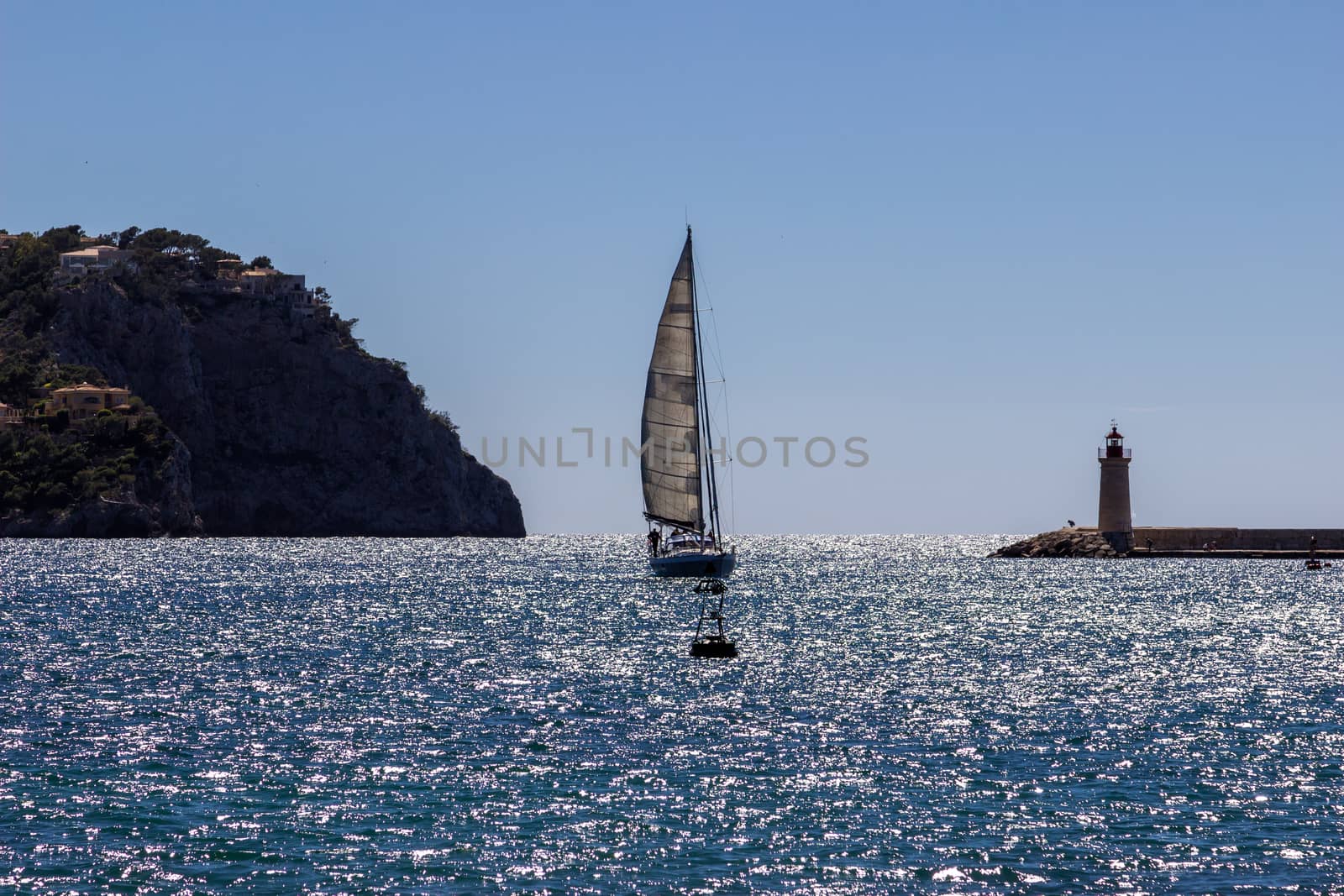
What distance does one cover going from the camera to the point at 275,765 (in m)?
33.9

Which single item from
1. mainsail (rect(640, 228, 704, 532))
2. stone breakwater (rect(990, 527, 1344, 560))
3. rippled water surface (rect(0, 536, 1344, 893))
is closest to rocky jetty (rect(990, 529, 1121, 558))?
stone breakwater (rect(990, 527, 1344, 560))

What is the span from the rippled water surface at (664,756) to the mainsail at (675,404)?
2050cm

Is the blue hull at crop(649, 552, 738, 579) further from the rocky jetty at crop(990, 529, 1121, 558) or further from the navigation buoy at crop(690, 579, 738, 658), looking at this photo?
the rocky jetty at crop(990, 529, 1121, 558)

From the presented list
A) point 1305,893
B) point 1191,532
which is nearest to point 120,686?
point 1305,893

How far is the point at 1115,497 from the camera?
131 metres

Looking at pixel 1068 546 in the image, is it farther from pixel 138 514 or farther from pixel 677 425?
pixel 138 514

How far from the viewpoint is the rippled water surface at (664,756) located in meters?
25.7

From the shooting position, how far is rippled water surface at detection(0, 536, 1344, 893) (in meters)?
25.7

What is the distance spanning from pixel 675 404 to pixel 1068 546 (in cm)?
5966

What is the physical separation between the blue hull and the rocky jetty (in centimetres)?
4552

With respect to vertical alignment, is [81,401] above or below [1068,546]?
above

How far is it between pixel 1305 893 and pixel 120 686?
3490cm

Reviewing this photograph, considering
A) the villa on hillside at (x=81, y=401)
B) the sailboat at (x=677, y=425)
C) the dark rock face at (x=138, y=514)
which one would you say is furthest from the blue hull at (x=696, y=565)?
the villa on hillside at (x=81, y=401)

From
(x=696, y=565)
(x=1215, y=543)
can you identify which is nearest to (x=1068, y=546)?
(x=1215, y=543)
